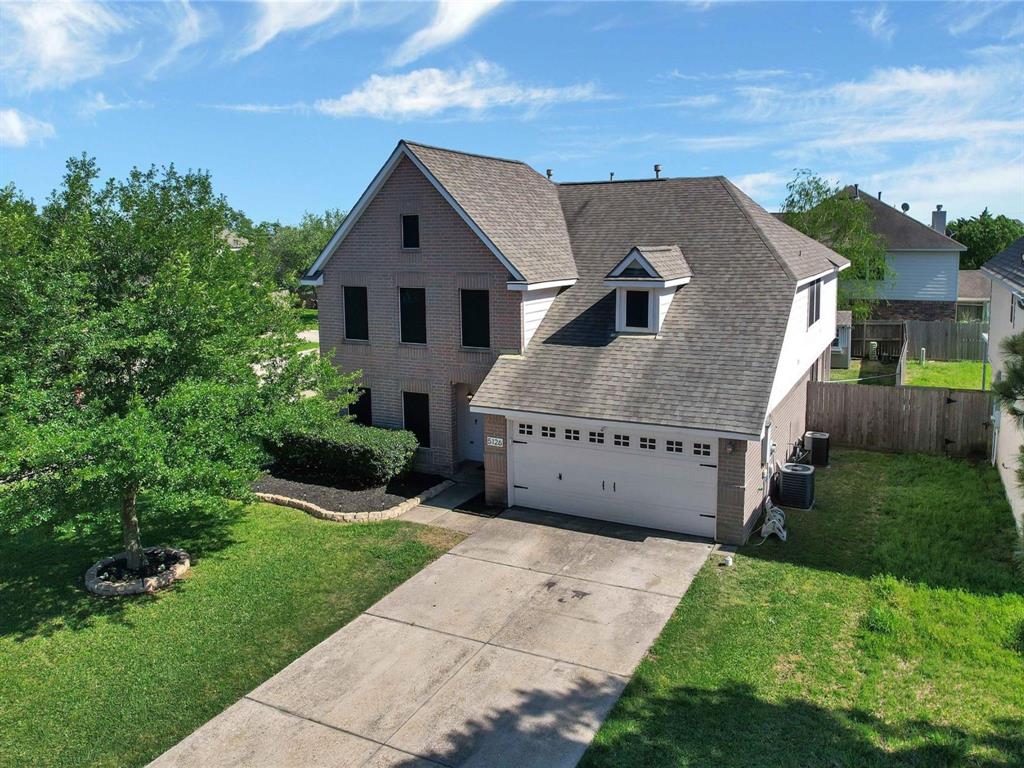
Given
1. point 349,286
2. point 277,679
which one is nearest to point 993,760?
point 277,679

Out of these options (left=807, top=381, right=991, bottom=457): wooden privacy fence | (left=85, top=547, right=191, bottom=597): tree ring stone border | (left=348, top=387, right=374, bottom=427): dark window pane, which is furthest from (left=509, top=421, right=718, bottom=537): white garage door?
(left=807, top=381, right=991, bottom=457): wooden privacy fence

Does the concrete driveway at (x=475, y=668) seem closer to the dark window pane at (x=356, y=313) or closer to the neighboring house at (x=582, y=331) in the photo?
the neighboring house at (x=582, y=331)

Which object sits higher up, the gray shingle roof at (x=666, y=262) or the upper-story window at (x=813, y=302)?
the gray shingle roof at (x=666, y=262)

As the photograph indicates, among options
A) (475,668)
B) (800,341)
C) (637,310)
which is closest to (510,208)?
(637,310)

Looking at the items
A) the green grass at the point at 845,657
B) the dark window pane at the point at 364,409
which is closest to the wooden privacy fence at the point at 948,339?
the green grass at the point at 845,657

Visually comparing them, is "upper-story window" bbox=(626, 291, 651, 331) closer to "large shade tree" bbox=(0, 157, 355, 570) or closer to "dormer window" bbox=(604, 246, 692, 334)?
"dormer window" bbox=(604, 246, 692, 334)
